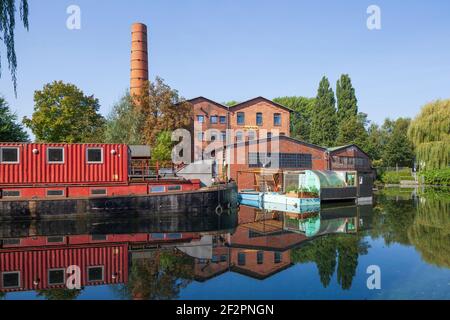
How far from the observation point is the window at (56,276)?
997 cm

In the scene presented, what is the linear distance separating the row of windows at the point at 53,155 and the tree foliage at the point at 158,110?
16.4 metres

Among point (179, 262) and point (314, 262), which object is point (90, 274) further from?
point (314, 262)

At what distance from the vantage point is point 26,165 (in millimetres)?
20500

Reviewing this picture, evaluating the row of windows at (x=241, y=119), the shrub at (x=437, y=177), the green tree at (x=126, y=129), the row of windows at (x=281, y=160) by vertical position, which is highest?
the row of windows at (x=241, y=119)

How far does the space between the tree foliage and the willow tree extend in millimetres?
31487

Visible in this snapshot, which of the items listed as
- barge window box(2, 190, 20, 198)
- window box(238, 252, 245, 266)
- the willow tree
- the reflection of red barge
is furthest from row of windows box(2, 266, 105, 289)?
the willow tree

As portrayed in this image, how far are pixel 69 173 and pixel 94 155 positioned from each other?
5.78 ft

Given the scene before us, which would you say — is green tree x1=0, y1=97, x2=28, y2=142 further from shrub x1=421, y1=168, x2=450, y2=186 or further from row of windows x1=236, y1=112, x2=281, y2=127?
shrub x1=421, y1=168, x2=450, y2=186

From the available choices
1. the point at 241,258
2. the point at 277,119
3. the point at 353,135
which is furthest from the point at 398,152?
the point at 241,258

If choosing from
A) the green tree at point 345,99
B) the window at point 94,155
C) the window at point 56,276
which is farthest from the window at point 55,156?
the green tree at point 345,99

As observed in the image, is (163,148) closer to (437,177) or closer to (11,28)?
(11,28)

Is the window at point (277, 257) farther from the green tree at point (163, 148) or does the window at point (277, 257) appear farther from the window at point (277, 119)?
the window at point (277, 119)

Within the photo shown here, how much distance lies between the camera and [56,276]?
1048 cm

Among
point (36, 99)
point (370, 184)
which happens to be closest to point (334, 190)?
point (370, 184)
